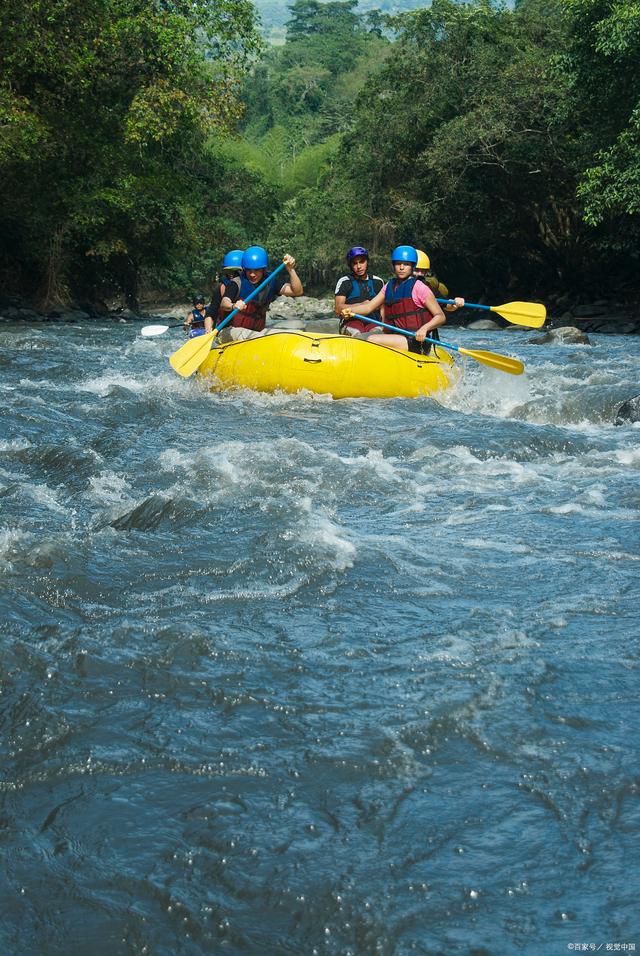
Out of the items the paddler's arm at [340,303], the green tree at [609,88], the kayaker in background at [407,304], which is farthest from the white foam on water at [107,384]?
the green tree at [609,88]

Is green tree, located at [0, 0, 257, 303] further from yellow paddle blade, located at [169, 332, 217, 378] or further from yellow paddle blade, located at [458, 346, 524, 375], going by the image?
yellow paddle blade, located at [458, 346, 524, 375]

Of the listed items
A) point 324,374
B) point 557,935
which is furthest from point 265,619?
point 324,374

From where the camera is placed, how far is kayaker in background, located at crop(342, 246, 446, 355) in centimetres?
963

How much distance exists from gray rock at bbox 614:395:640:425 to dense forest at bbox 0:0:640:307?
10.5 meters

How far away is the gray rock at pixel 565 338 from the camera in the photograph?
58.0 ft

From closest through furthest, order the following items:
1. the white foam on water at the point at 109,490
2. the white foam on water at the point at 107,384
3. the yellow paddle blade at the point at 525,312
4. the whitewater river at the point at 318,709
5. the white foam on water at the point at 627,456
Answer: the whitewater river at the point at 318,709
the white foam on water at the point at 109,490
the white foam on water at the point at 627,456
the white foam on water at the point at 107,384
the yellow paddle blade at the point at 525,312

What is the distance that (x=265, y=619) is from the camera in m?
3.81

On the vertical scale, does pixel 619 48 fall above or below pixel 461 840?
above

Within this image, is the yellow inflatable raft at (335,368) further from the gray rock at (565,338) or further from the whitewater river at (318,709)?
the gray rock at (565,338)

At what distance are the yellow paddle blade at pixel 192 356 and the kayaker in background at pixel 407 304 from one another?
4.26ft

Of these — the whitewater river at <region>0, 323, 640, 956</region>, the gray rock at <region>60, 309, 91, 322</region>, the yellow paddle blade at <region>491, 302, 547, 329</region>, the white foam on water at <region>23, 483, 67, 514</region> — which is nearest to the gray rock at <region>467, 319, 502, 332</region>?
the gray rock at <region>60, 309, 91, 322</region>

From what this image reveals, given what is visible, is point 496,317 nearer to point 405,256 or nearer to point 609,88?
point 609,88

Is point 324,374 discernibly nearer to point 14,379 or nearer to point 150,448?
point 150,448

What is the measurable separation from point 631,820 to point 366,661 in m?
1.09
